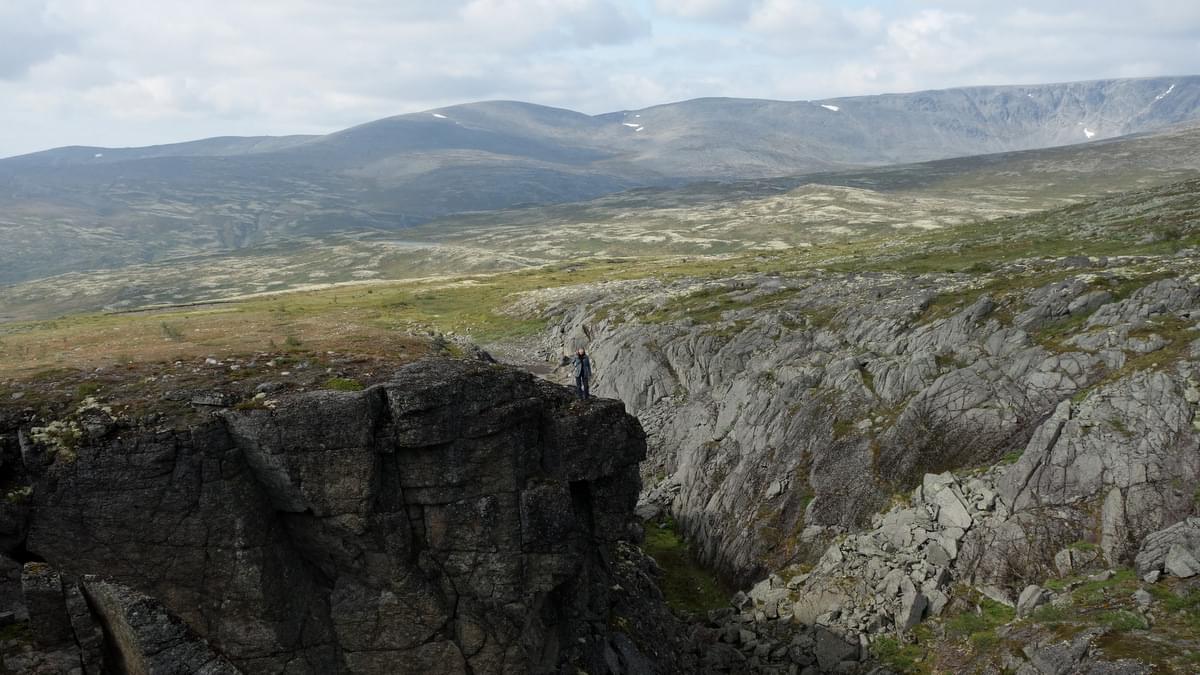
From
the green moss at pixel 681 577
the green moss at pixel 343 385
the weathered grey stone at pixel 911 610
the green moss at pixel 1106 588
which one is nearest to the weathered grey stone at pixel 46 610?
the green moss at pixel 343 385

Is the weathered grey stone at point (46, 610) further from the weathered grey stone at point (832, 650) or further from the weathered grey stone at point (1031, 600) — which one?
the weathered grey stone at point (1031, 600)

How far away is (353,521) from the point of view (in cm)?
2342

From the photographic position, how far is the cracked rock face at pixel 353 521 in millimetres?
21656

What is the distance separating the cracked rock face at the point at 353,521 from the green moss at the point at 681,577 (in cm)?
1268

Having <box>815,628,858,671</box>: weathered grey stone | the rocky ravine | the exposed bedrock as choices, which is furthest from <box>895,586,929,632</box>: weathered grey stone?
the exposed bedrock

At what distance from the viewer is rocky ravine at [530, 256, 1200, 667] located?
3133 cm

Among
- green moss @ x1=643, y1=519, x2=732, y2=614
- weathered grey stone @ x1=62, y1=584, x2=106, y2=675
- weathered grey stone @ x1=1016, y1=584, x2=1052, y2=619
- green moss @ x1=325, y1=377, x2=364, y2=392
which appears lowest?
green moss @ x1=643, y1=519, x2=732, y2=614

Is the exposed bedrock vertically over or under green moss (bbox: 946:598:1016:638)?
over

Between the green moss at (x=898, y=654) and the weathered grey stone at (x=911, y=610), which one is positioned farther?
the weathered grey stone at (x=911, y=610)

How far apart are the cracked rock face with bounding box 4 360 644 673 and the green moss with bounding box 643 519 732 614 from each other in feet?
41.6

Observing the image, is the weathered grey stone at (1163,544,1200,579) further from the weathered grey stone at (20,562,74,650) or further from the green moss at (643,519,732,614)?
the weathered grey stone at (20,562,74,650)

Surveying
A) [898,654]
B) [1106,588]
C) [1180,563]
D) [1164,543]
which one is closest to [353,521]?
[898,654]

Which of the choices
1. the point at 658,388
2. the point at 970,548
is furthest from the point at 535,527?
the point at 658,388

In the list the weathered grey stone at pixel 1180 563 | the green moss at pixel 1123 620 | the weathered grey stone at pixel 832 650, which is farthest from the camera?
the weathered grey stone at pixel 832 650
